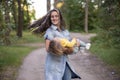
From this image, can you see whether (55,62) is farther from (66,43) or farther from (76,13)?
(76,13)

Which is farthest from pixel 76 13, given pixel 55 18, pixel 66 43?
pixel 66 43

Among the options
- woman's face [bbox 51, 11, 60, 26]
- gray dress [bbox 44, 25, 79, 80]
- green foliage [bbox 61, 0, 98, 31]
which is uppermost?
woman's face [bbox 51, 11, 60, 26]

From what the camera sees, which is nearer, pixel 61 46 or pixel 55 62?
pixel 61 46

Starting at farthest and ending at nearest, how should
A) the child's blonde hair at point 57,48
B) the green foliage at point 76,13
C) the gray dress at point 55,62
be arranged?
the green foliage at point 76,13 < the gray dress at point 55,62 < the child's blonde hair at point 57,48

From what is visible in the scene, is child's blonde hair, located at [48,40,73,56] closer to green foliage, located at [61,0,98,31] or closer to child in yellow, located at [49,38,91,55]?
child in yellow, located at [49,38,91,55]

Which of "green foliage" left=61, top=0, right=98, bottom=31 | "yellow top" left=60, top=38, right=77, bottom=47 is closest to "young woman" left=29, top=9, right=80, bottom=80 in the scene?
"yellow top" left=60, top=38, right=77, bottom=47

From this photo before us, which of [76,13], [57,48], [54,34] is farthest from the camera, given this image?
[76,13]

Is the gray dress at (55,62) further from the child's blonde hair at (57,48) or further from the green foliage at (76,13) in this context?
the green foliage at (76,13)

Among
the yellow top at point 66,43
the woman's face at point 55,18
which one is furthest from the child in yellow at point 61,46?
the woman's face at point 55,18

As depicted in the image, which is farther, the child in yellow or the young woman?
the young woman

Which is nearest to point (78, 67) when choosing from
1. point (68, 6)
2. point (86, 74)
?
point (86, 74)

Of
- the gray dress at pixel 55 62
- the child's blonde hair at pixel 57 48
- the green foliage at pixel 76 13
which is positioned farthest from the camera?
the green foliage at pixel 76 13

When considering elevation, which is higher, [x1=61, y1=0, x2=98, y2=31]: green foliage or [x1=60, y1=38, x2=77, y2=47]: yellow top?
[x1=60, y1=38, x2=77, y2=47]: yellow top

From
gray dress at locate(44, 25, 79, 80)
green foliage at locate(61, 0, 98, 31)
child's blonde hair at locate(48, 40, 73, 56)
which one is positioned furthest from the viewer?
green foliage at locate(61, 0, 98, 31)
